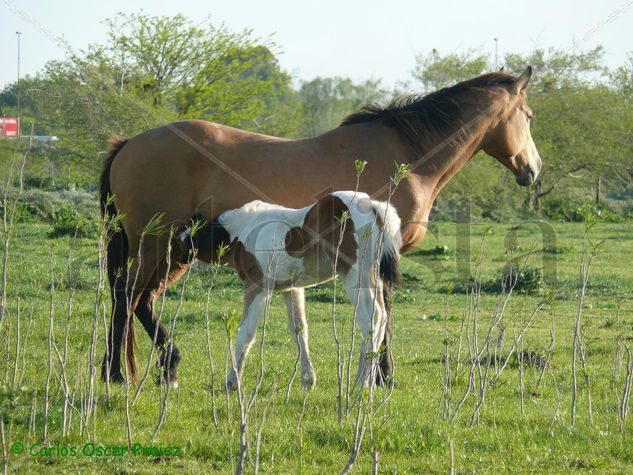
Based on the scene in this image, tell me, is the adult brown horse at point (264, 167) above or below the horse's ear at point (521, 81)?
below

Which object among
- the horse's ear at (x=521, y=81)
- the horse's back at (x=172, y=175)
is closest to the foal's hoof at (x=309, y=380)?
the horse's back at (x=172, y=175)

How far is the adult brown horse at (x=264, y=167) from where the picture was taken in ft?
24.3

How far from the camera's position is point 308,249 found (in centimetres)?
627

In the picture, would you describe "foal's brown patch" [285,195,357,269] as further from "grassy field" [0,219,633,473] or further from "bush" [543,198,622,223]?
"bush" [543,198,622,223]

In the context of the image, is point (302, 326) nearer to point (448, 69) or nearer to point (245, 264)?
point (245, 264)

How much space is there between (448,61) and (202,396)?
3358 cm

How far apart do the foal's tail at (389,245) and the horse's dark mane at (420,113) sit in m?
1.73

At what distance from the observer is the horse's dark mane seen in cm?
768

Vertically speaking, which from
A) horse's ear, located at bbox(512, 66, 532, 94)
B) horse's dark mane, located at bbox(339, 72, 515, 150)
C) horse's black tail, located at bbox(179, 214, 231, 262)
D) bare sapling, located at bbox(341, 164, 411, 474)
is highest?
horse's ear, located at bbox(512, 66, 532, 94)

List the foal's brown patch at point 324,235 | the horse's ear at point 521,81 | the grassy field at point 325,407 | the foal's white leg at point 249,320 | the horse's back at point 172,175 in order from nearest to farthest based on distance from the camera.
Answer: the grassy field at point 325,407, the foal's white leg at point 249,320, the foal's brown patch at point 324,235, the horse's back at point 172,175, the horse's ear at point 521,81

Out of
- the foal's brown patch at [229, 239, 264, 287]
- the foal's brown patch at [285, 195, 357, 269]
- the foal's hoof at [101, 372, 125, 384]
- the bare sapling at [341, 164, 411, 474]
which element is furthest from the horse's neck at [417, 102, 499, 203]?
the foal's hoof at [101, 372, 125, 384]

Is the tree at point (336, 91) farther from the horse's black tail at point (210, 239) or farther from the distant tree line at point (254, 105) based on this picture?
the horse's black tail at point (210, 239)

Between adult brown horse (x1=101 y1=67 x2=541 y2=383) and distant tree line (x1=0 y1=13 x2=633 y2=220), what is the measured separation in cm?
357

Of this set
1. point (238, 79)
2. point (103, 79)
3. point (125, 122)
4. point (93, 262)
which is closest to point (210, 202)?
point (93, 262)
